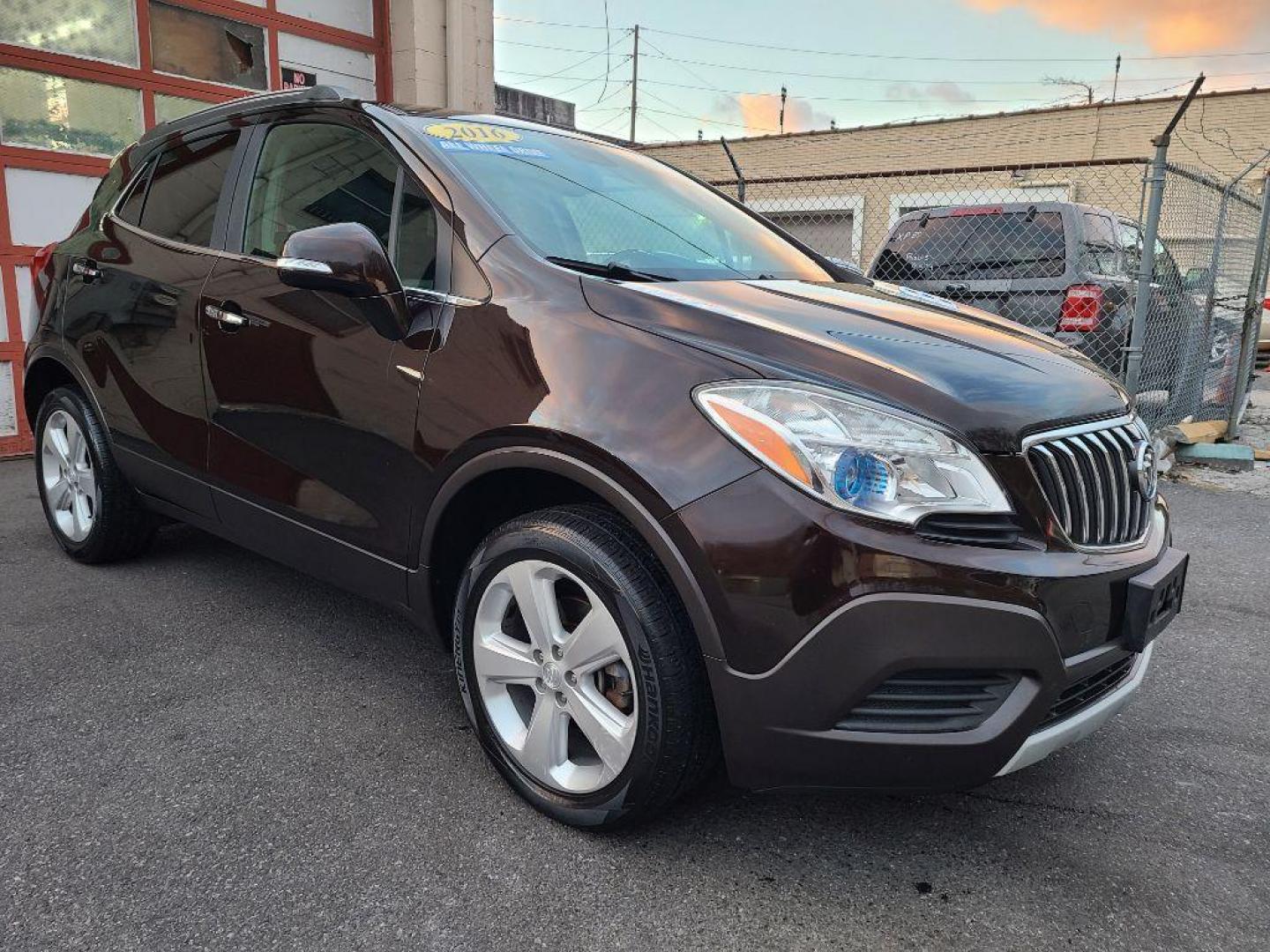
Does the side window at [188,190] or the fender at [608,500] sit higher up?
the side window at [188,190]

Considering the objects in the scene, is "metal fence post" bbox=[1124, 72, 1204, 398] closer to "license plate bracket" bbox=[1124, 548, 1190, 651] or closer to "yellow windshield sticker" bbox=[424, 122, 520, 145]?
"license plate bracket" bbox=[1124, 548, 1190, 651]

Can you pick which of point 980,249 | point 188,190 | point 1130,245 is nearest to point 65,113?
point 188,190

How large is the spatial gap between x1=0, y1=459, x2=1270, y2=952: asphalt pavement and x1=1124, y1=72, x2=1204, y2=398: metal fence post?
2.85 metres

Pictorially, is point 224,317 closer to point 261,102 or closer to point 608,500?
point 261,102

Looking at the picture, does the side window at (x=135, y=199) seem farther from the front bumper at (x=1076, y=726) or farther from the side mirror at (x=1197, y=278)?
the side mirror at (x=1197, y=278)

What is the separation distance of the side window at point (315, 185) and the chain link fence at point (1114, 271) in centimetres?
298

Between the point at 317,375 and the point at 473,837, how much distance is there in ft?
4.18

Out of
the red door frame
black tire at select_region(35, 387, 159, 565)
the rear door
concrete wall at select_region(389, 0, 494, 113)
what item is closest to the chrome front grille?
the rear door

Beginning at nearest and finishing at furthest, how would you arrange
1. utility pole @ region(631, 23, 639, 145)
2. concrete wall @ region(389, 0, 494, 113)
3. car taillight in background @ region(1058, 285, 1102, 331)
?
car taillight in background @ region(1058, 285, 1102, 331)
concrete wall @ region(389, 0, 494, 113)
utility pole @ region(631, 23, 639, 145)

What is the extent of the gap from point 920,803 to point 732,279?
1410 mm

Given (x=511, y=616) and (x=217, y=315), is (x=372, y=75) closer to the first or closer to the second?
(x=217, y=315)

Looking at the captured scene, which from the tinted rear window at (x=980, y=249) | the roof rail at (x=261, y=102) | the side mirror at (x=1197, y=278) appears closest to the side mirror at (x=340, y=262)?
the roof rail at (x=261, y=102)

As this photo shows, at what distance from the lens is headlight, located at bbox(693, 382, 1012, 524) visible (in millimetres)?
1702

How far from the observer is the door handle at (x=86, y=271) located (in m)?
3.51
